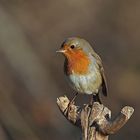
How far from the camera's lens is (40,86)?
7.96 meters

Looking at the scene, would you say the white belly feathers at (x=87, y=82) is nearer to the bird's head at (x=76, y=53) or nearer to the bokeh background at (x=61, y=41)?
the bird's head at (x=76, y=53)

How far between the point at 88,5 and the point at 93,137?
24.9 ft

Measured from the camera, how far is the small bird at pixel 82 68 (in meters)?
6.74

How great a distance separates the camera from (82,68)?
6875mm

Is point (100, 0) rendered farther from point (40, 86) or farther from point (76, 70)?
point (76, 70)

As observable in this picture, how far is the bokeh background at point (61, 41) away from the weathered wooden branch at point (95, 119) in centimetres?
275

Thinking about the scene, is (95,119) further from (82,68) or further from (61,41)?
(61,41)

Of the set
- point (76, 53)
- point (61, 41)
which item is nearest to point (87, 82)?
point (76, 53)

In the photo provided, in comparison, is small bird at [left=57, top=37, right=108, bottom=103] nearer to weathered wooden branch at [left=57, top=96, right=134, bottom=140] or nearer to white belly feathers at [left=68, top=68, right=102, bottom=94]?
white belly feathers at [left=68, top=68, right=102, bottom=94]

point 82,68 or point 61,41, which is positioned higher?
point 82,68

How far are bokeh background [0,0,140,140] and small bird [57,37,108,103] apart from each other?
1188mm

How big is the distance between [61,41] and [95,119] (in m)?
6.89

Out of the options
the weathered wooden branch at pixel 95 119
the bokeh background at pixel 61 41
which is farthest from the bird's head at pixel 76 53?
the weathered wooden branch at pixel 95 119

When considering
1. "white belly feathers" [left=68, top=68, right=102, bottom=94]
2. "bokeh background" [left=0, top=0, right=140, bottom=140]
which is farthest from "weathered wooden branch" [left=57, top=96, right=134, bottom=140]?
"bokeh background" [left=0, top=0, right=140, bottom=140]
